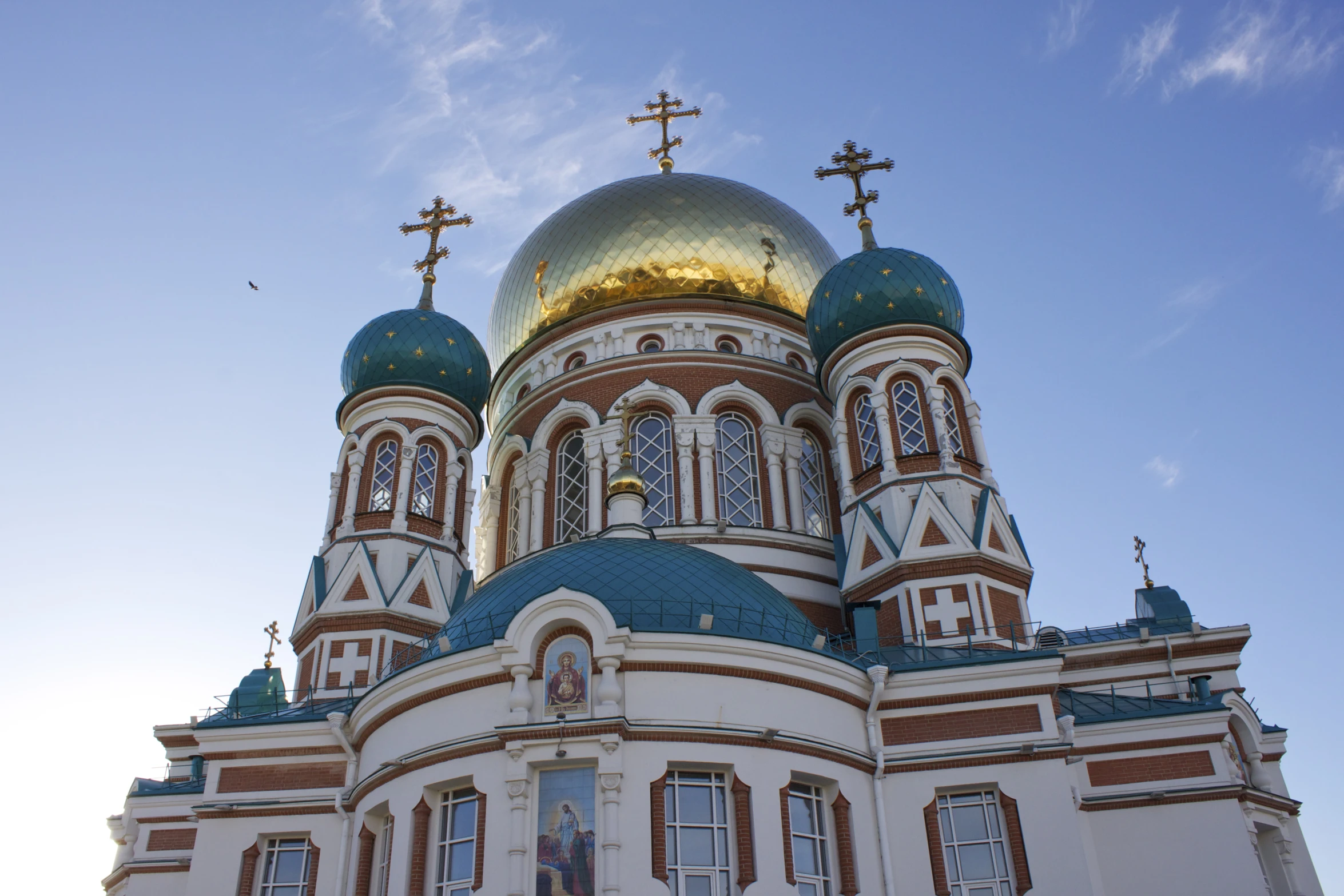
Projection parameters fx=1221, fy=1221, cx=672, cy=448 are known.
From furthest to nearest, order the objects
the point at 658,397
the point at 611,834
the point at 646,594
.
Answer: the point at 658,397, the point at 646,594, the point at 611,834

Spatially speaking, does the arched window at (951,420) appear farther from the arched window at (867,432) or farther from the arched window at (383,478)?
the arched window at (383,478)

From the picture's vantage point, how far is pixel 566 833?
1174 centimetres

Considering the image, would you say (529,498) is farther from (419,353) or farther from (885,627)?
(885,627)

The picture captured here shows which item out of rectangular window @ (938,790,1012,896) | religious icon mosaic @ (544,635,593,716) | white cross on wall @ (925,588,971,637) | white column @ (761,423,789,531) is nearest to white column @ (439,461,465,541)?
white column @ (761,423,789,531)

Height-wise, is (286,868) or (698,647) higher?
(698,647)

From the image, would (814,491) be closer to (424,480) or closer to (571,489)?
(571,489)

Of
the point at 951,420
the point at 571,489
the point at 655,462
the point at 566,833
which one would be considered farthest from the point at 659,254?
the point at 566,833

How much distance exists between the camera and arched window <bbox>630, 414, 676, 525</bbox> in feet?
65.0

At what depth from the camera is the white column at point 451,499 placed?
1956cm

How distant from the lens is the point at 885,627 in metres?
16.7

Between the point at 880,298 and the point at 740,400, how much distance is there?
10.4 feet

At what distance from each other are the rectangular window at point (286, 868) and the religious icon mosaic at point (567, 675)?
438cm

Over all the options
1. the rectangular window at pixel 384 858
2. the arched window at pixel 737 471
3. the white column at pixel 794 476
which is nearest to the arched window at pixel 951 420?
the white column at pixel 794 476

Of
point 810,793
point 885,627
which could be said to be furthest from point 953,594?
point 810,793
